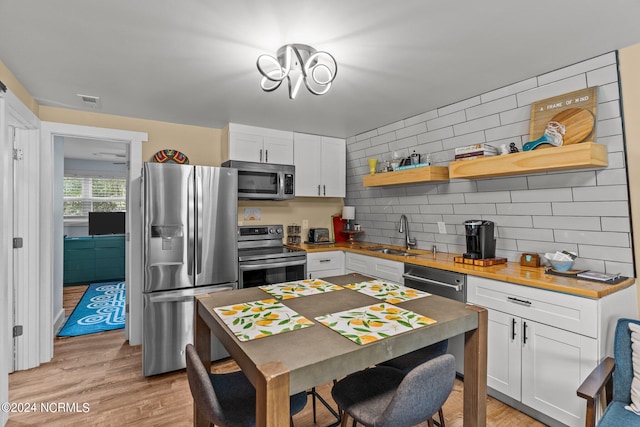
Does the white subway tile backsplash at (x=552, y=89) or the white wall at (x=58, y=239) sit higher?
the white subway tile backsplash at (x=552, y=89)

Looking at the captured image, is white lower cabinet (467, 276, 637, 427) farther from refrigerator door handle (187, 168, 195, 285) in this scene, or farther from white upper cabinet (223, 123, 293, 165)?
white upper cabinet (223, 123, 293, 165)

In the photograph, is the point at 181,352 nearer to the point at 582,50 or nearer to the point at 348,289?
the point at 348,289

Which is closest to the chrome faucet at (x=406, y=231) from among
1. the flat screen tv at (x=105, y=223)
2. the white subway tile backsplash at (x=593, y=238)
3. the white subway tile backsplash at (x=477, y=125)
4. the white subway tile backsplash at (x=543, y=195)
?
the white subway tile backsplash at (x=477, y=125)

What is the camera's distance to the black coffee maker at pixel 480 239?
2.59m

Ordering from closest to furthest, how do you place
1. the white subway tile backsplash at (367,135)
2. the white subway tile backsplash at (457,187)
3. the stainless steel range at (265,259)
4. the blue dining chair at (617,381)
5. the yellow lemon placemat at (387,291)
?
the blue dining chair at (617,381), the yellow lemon placemat at (387,291), the white subway tile backsplash at (457,187), the stainless steel range at (265,259), the white subway tile backsplash at (367,135)

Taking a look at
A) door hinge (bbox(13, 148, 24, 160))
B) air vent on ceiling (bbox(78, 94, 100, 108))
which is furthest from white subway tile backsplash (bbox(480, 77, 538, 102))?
door hinge (bbox(13, 148, 24, 160))

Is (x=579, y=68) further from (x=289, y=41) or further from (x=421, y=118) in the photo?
(x=289, y=41)

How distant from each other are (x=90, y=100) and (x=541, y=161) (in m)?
3.68

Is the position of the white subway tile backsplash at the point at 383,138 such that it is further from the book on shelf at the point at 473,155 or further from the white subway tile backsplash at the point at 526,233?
the white subway tile backsplash at the point at 526,233

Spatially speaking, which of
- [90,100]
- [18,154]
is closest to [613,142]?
[90,100]

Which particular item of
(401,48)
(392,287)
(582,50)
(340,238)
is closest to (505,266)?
(392,287)

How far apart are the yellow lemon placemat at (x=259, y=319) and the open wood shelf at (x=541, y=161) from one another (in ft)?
6.25

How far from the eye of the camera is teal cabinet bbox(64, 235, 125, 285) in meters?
5.63

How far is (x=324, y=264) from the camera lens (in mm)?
3719
